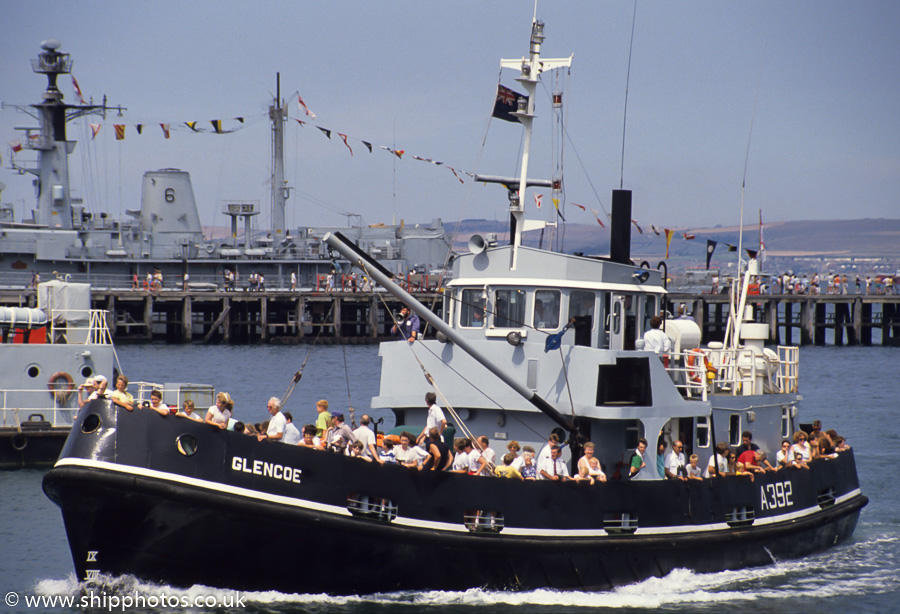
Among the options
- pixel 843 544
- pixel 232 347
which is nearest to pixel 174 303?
pixel 232 347

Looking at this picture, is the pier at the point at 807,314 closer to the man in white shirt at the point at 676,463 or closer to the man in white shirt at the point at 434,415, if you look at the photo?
the man in white shirt at the point at 676,463

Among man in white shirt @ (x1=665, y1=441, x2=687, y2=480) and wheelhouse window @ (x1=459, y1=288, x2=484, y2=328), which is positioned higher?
wheelhouse window @ (x1=459, y1=288, x2=484, y2=328)

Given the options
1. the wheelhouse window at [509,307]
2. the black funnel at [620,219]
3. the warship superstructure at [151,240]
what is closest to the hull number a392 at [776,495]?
the black funnel at [620,219]

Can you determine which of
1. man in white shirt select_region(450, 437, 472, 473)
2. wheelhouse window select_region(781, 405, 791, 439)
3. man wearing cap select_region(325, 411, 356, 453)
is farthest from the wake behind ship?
man wearing cap select_region(325, 411, 356, 453)

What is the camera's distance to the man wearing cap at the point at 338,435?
1346 cm

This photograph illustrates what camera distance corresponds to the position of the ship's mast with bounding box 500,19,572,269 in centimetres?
1560

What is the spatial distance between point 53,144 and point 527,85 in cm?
6034

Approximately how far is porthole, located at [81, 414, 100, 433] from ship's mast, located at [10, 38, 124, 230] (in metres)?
54.2

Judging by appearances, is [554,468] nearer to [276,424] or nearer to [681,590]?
[681,590]

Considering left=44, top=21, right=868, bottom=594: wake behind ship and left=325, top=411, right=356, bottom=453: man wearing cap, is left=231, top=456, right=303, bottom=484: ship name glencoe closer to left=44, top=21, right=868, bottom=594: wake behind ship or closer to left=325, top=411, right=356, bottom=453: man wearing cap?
left=44, top=21, right=868, bottom=594: wake behind ship

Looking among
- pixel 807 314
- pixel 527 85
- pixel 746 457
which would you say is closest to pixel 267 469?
pixel 527 85

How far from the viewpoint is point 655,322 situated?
15.8m

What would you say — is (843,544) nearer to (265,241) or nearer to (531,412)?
(531,412)

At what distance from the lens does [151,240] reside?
77250 mm
